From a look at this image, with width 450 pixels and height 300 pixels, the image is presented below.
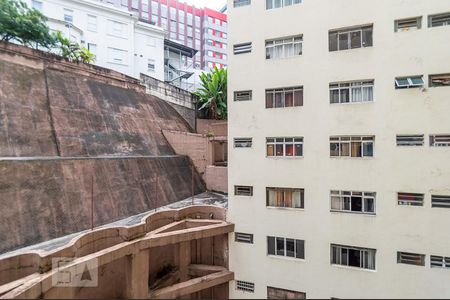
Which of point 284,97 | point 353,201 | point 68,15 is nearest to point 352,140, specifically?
point 353,201

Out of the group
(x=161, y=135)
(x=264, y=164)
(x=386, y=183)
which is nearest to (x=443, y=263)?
(x=386, y=183)

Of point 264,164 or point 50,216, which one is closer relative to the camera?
point 50,216

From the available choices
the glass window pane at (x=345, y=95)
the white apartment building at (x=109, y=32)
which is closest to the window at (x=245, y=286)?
the glass window pane at (x=345, y=95)

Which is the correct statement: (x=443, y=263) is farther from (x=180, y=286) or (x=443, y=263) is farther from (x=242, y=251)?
(x=180, y=286)

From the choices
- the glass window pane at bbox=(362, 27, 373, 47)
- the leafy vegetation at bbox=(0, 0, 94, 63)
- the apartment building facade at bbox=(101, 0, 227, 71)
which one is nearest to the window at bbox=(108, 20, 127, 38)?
the leafy vegetation at bbox=(0, 0, 94, 63)

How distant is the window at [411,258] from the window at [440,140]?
4.48 meters

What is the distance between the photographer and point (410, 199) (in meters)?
11.2

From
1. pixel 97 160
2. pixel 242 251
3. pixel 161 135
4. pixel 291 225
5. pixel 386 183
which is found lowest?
pixel 242 251

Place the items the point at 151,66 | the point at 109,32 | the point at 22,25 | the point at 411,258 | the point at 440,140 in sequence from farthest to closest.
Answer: the point at 151,66
the point at 109,32
the point at 22,25
the point at 411,258
the point at 440,140

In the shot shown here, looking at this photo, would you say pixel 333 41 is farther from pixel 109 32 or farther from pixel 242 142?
pixel 109 32

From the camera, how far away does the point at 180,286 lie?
12.2 m

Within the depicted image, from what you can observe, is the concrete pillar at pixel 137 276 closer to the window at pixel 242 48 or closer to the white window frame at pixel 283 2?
the window at pixel 242 48

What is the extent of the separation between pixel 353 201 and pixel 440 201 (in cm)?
312

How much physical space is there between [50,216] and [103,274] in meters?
3.39
